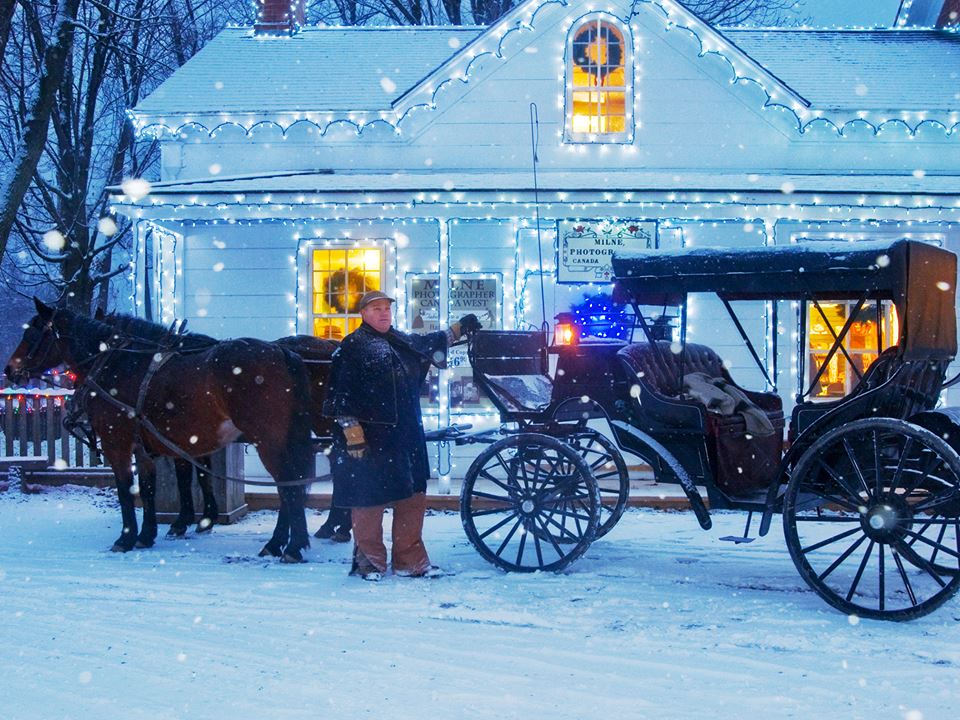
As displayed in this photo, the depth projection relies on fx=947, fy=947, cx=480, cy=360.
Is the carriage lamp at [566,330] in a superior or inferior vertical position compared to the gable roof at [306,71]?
inferior

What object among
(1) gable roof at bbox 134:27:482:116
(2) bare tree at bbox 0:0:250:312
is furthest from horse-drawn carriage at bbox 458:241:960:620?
(2) bare tree at bbox 0:0:250:312

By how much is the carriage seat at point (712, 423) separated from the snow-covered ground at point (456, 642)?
739mm

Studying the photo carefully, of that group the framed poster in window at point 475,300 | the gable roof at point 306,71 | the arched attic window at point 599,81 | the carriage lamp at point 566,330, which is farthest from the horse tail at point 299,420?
the arched attic window at point 599,81

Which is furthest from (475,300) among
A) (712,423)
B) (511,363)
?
(712,423)

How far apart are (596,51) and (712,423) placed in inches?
319

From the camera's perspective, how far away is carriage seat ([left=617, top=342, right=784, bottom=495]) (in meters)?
6.09

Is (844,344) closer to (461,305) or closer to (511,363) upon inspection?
(461,305)

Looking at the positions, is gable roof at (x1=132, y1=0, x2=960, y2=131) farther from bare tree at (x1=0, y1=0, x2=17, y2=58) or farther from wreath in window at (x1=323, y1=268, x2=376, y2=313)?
bare tree at (x1=0, y1=0, x2=17, y2=58)

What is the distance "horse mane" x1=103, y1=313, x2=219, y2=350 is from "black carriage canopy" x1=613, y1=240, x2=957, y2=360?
3.70m

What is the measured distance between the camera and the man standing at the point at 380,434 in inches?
249

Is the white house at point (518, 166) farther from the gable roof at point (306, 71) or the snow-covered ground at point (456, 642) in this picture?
the snow-covered ground at point (456, 642)

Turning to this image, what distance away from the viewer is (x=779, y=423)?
21.7ft

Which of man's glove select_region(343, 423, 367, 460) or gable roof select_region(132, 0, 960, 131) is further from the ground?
gable roof select_region(132, 0, 960, 131)

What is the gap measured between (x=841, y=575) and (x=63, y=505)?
25.9 ft
